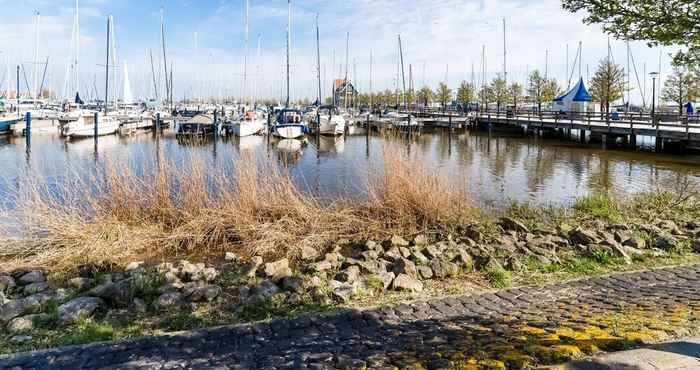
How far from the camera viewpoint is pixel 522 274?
24.0 ft

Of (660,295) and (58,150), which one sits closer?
(660,295)

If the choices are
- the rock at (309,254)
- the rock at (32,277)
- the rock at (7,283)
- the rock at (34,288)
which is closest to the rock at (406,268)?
the rock at (309,254)

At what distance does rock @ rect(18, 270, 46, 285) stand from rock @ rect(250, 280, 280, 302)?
326 cm

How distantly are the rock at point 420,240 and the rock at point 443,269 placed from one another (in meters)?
1.71

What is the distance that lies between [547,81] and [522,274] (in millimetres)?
64813

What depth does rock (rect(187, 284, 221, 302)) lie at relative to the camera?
20.8 feet

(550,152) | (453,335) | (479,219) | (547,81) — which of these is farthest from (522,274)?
(547,81)

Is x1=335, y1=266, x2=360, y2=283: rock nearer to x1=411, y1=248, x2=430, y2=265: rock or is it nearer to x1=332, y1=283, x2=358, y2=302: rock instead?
x1=332, y1=283, x2=358, y2=302: rock

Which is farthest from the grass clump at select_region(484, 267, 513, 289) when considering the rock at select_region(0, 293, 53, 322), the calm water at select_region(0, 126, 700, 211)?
the rock at select_region(0, 293, 53, 322)

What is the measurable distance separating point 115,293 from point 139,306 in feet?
1.65

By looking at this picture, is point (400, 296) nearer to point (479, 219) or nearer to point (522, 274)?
point (522, 274)

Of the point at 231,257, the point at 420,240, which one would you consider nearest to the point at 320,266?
the point at 231,257

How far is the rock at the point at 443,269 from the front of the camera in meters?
7.32

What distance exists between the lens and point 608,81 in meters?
48.3
